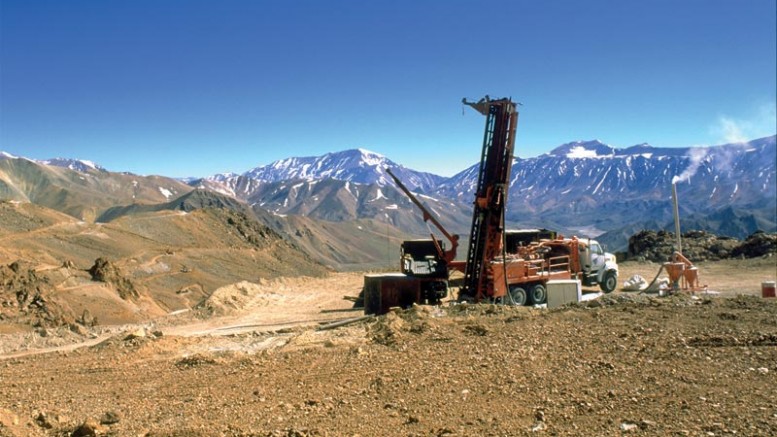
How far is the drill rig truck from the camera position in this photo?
55.5 ft

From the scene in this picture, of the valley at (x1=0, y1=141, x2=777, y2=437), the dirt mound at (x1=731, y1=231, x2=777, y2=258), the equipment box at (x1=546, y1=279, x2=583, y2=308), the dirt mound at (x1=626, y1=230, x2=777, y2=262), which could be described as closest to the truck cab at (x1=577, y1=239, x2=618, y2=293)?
the valley at (x1=0, y1=141, x2=777, y2=437)

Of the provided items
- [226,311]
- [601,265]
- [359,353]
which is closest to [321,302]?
[226,311]

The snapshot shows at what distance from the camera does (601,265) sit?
22719mm

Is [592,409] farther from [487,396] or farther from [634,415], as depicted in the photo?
[487,396]

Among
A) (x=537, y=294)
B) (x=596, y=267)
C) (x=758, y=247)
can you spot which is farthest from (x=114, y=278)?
(x=758, y=247)

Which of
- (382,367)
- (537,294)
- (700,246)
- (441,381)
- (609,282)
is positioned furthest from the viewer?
(700,246)

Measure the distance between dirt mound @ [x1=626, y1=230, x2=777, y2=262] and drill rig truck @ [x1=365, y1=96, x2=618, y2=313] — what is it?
15529 mm

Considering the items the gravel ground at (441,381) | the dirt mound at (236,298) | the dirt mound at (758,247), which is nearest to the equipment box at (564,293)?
the gravel ground at (441,381)

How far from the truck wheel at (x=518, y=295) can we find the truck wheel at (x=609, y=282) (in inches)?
225

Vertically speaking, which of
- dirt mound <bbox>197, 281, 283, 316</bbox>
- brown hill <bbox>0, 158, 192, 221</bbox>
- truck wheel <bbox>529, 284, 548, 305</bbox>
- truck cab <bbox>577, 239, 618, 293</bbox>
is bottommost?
dirt mound <bbox>197, 281, 283, 316</bbox>

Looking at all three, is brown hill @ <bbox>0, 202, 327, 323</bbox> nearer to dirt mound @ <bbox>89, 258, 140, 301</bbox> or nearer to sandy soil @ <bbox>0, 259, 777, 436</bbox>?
dirt mound @ <bbox>89, 258, 140, 301</bbox>

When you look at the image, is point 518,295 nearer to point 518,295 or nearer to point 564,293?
point 518,295

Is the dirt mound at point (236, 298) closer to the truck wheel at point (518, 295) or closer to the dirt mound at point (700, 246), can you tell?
the truck wheel at point (518, 295)

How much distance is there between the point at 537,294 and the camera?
19.2m
